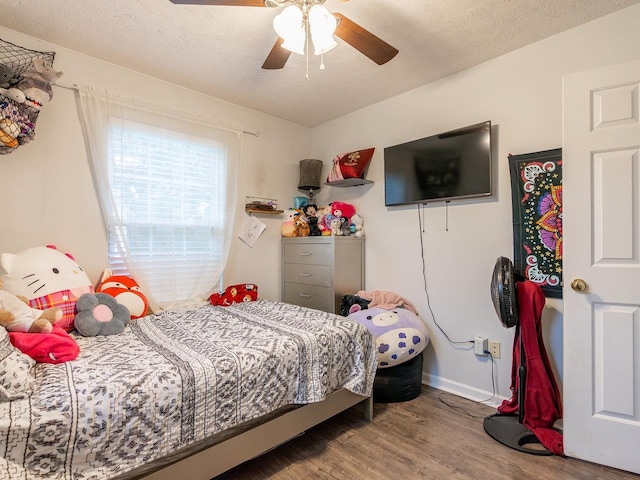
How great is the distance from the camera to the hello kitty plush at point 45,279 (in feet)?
5.39

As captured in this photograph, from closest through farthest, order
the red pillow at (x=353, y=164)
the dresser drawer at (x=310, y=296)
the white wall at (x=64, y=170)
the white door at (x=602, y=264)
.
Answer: the white door at (x=602, y=264)
the white wall at (x=64, y=170)
the dresser drawer at (x=310, y=296)
the red pillow at (x=353, y=164)

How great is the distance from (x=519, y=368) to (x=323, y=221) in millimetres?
1864

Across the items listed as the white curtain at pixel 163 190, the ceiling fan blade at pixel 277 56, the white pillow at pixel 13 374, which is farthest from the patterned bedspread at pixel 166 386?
the ceiling fan blade at pixel 277 56

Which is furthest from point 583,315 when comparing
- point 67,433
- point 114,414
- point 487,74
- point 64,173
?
point 64,173

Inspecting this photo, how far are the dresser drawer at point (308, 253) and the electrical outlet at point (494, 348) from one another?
4.39ft

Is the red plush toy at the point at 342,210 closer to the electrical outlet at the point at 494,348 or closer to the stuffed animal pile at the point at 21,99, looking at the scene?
the electrical outlet at the point at 494,348

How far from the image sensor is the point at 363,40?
1575mm

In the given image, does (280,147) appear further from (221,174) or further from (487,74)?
(487,74)

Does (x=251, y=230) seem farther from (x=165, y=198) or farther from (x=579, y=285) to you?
(x=579, y=285)

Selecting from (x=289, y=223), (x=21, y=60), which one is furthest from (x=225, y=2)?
(x=289, y=223)

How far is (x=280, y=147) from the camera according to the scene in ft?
10.6

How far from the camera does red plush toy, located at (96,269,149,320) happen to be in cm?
204

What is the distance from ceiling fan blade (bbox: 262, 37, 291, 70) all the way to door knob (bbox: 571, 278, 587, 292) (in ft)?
6.16

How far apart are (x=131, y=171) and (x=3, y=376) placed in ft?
5.21
